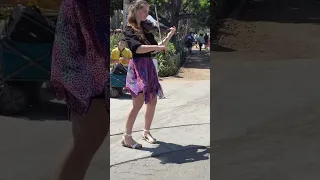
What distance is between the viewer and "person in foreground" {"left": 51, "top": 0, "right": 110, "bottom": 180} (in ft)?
7.02

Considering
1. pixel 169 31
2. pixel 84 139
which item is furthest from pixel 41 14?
pixel 169 31

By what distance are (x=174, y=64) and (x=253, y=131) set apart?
17.5 ft

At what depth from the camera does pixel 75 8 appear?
2.13m

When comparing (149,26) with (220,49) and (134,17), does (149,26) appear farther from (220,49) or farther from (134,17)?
(220,49)

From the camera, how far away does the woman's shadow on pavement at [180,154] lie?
3602 mm

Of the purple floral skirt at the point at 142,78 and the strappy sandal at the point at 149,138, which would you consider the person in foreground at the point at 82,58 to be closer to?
the purple floral skirt at the point at 142,78

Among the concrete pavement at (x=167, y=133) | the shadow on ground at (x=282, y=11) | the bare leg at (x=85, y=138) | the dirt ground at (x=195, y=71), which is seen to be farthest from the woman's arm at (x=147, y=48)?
the dirt ground at (x=195, y=71)

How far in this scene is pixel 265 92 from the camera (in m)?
3.48

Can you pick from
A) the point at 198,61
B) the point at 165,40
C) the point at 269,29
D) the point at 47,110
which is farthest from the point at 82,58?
the point at 198,61

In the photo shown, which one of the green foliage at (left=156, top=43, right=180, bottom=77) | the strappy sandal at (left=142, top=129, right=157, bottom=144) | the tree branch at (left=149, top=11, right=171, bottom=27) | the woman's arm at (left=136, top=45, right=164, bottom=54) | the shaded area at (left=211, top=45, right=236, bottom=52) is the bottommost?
the strappy sandal at (left=142, top=129, right=157, bottom=144)

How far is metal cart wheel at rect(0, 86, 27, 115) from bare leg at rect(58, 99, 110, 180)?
292 millimetres

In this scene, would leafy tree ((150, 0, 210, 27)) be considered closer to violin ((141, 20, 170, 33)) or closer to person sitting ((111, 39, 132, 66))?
violin ((141, 20, 170, 33))

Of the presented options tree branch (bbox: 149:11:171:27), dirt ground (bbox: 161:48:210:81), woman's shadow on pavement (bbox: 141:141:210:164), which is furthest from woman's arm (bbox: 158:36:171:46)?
dirt ground (bbox: 161:48:210:81)

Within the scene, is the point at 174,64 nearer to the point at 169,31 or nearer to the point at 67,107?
the point at 169,31
